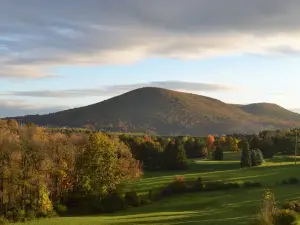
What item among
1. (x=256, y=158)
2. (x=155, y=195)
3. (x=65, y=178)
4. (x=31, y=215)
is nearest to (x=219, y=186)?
(x=155, y=195)

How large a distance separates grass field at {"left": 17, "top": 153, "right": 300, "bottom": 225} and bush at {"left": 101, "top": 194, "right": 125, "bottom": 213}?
3.75 m

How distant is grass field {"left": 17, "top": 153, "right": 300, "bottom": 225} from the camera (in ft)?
155

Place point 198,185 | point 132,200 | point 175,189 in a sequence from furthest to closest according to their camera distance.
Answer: point 198,185 → point 175,189 → point 132,200

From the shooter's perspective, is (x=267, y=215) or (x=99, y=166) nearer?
(x=267, y=215)

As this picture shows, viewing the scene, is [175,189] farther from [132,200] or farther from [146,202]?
[132,200]

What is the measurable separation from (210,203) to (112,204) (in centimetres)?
1565

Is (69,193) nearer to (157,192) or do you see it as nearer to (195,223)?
(157,192)

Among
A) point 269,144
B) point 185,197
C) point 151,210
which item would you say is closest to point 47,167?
point 151,210

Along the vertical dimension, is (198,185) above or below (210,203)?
above

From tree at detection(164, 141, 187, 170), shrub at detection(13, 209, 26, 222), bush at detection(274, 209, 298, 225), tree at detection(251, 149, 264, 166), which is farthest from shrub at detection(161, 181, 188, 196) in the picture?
bush at detection(274, 209, 298, 225)

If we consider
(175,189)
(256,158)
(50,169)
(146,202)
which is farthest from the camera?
(256,158)

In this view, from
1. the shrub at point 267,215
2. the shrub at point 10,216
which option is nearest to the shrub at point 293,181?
the shrub at point 10,216

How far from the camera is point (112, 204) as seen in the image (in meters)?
→ 70.4

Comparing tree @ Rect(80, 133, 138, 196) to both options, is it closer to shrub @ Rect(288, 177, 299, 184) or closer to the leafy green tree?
the leafy green tree
